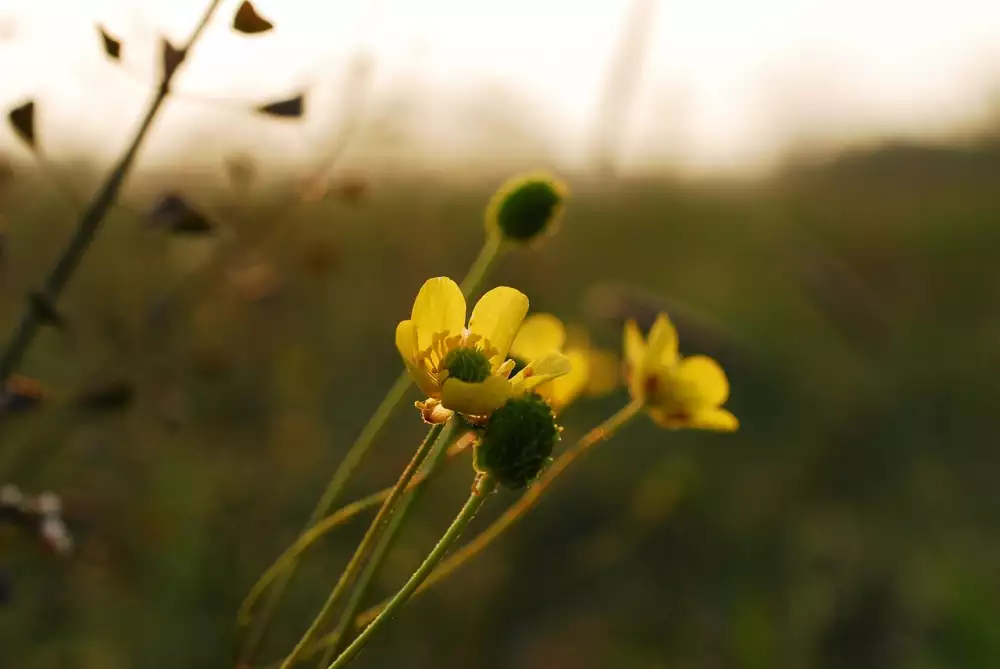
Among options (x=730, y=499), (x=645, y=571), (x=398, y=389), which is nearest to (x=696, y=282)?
(x=730, y=499)

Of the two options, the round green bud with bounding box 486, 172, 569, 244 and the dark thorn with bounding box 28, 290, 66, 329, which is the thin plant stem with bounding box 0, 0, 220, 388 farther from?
the round green bud with bounding box 486, 172, 569, 244

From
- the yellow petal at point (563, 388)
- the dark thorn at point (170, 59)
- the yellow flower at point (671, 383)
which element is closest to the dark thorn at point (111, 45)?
the dark thorn at point (170, 59)

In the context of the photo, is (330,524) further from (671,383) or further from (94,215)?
(671,383)

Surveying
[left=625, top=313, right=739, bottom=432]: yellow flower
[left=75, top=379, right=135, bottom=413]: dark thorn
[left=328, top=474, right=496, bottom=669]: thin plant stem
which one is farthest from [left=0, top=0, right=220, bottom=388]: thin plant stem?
[left=625, top=313, right=739, bottom=432]: yellow flower

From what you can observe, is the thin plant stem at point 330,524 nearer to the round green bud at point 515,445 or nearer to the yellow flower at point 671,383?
the round green bud at point 515,445

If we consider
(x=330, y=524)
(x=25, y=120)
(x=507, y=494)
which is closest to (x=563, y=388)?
(x=330, y=524)

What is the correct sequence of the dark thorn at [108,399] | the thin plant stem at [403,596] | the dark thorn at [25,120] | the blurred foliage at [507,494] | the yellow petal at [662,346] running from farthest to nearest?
the blurred foliage at [507,494]
the yellow petal at [662,346]
the dark thorn at [108,399]
the dark thorn at [25,120]
the thin plant stem at [403,596]
